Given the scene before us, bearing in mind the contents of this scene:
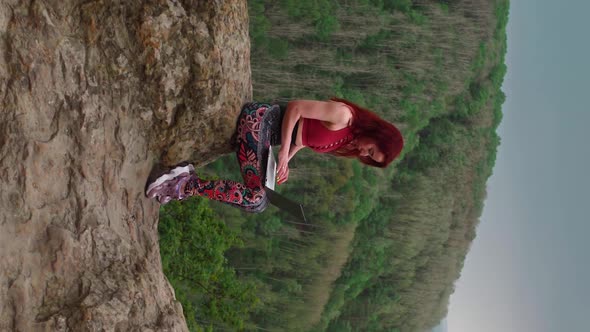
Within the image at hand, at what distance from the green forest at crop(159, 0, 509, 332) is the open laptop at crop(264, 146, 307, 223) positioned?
39.0 feet

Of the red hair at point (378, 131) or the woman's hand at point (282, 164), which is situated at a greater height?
the red hair at point (378, 131)

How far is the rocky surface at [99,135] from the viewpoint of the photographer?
305 cm

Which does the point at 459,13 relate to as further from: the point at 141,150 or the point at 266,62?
the point at 141,150

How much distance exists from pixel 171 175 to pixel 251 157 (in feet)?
2.13

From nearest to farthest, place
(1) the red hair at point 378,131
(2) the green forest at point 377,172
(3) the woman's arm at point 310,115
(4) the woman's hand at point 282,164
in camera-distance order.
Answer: (3) the woman's arm at point 310,115
(1) the red hair at point 378,131
(4) the woman's hand at point 282,164
(2) the green forest at point 377,172

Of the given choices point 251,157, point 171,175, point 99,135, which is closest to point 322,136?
point 251,157

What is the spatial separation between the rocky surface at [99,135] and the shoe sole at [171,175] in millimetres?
90

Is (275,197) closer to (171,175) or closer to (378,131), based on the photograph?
(171,175)

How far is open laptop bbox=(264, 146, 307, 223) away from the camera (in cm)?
440

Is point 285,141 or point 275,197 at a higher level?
point 285,141

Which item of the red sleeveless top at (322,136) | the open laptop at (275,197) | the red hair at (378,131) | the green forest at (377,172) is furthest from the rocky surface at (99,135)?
the green forest at (377,172)

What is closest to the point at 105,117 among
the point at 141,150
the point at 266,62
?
the point at 141,150

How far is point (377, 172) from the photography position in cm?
2266

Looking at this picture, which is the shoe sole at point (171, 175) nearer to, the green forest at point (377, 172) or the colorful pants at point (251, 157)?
the colorful pants at point (251, 157)
